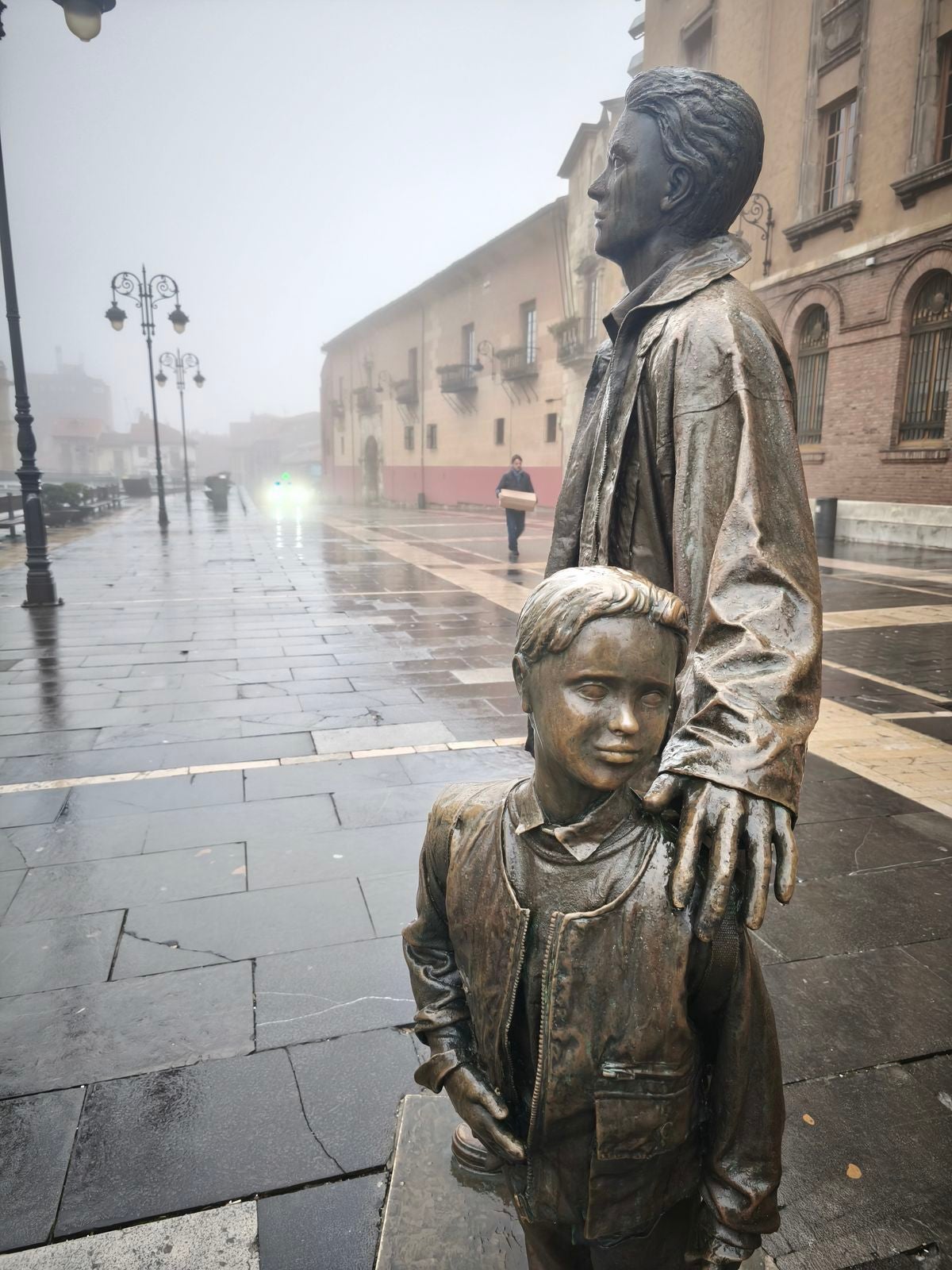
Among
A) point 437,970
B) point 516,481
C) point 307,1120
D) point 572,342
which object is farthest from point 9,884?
point 572,342

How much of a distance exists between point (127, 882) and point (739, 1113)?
2.86m

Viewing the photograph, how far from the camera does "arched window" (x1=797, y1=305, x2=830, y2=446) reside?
59.4ft

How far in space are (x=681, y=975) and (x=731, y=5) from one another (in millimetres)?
24677

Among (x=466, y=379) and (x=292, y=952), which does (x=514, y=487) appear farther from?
(x=466, y=379)

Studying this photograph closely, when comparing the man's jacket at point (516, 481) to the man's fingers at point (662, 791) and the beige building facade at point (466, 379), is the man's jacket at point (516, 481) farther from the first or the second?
the man's fingers at point (662, 791)

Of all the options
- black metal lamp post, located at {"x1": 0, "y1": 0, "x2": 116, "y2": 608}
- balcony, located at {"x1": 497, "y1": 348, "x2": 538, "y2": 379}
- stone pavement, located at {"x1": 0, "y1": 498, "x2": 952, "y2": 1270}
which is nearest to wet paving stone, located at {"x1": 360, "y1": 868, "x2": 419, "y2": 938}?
stone pavement, located at {"x1": 0, "y1": 498, "x2": 952, "y2": 1270}

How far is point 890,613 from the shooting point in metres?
9.48

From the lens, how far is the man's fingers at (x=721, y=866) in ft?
3.38

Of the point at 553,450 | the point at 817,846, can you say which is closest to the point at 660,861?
the point at 817,846

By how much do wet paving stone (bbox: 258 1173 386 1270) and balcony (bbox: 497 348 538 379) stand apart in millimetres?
29560

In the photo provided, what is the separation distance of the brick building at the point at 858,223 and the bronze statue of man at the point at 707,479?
51.6 ft

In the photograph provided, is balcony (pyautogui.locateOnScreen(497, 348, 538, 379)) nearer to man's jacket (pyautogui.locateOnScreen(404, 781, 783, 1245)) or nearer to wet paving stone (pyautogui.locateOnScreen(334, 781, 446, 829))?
wet paving stone (pyautogui.locateOnScreen(334, 781, 446, 829))

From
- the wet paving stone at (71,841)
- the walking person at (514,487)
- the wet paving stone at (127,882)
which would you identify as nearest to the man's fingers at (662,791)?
the wet paving stone at (127,882)

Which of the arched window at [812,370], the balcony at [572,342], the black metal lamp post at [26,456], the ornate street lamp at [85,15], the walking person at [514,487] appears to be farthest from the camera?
the balcony at [572,342]
